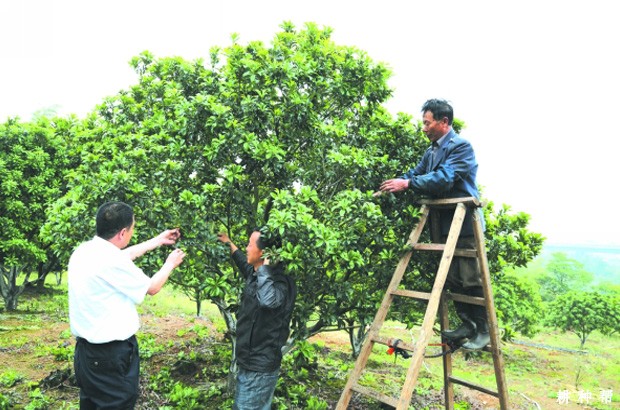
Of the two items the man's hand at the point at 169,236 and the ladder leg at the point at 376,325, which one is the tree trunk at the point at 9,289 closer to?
the man's hand at the point at 169,236

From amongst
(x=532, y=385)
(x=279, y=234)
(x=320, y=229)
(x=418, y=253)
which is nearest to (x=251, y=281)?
(x=279, y=234)

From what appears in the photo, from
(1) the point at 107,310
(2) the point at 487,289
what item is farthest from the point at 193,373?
(2) the point at 487,289

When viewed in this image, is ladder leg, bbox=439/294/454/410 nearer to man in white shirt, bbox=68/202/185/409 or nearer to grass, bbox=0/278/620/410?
grass, bbox=0/278/620/410

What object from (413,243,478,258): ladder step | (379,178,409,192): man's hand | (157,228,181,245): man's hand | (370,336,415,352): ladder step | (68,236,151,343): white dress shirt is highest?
(379,178,409,192): man's hand

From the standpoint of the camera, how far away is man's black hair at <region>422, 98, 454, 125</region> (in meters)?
5.61

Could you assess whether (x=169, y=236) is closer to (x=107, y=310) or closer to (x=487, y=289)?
(x=107, y=310)

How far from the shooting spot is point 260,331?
495 cm

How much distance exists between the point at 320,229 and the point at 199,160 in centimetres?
209

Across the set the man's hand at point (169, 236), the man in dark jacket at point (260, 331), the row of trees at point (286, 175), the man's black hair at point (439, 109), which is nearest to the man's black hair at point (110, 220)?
the man's hand at point (169, 236)

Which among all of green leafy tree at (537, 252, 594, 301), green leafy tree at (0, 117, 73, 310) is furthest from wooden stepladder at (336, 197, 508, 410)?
green leafy tree at (537, 252, 594, 301)

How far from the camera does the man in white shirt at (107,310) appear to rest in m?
3.95

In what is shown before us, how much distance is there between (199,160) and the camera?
19.2 ft

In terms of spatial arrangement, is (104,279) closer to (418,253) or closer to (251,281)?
(251,281)

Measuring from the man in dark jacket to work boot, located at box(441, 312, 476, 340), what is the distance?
220 cm
